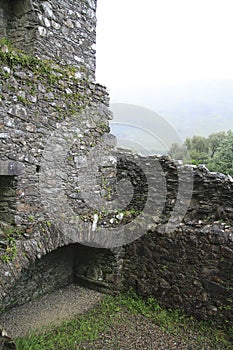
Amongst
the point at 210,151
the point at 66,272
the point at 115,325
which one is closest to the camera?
the point at 115,325

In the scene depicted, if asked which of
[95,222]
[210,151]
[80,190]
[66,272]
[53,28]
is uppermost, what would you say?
[53,28]

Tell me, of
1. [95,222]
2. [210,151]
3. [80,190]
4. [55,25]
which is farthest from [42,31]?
[210,151]

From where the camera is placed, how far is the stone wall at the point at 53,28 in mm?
4652

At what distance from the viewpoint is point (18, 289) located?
5.51 m

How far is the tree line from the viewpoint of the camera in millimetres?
14281

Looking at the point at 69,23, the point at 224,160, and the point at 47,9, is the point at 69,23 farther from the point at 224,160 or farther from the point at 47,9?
the point at 224,160

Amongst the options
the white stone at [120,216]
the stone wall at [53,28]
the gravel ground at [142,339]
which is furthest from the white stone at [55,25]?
the gravel ground at [142,339]

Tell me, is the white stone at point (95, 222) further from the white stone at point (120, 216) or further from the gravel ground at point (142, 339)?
the gravel ground at point (142, 339)

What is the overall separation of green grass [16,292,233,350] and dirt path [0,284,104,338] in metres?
0.20

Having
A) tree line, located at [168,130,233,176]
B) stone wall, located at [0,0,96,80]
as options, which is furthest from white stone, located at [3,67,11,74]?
tree line, located at [168,130,233,176]

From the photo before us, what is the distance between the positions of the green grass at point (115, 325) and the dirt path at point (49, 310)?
20 centimetres

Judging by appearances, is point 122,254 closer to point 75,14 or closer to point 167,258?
point 167,258

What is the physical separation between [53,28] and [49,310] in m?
4.21

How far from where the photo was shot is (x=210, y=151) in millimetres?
17906
